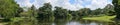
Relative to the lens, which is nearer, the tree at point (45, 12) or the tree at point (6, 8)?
the tree at point (6, 8)

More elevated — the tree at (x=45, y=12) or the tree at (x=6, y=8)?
the tree at (x=6, y=8)

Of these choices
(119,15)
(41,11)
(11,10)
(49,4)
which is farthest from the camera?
(49,4)

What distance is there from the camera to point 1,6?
74562 millimetres

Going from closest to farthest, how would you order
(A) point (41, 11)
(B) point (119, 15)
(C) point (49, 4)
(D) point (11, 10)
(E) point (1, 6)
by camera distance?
(E) point (1, 6), (D) point (11, 10), (B) point (119, 15), (A) point (41, 11), (C) point (49, 4)

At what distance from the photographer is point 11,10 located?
80312mm

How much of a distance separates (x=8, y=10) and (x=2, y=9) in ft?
8.83

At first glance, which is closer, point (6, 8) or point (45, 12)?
point (6, 8)

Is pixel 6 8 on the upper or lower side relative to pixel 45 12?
upper

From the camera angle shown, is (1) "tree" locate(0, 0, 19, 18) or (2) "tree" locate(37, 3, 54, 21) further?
(2) "tree" locate(37, 3, 54, 21)

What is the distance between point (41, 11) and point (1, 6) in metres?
92.2

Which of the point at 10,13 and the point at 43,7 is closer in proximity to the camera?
the point at 10,13

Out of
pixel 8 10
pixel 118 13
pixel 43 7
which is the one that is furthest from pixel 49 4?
pixel 8 10

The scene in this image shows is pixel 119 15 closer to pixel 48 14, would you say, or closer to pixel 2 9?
pixel 2 9

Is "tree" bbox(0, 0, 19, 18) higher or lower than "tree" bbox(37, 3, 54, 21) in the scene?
higher
